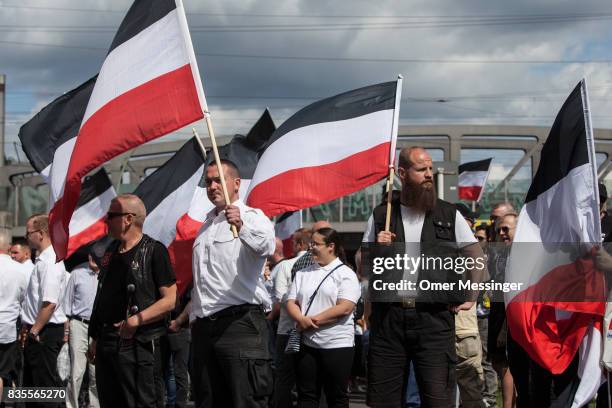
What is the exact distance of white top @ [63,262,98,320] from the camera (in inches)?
432

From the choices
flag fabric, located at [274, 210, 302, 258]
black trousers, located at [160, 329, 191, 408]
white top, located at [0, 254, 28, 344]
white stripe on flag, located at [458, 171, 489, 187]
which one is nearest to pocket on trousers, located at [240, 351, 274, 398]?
white top, located at [0, 254, 28, 344]

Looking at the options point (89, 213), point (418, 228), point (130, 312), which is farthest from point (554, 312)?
point (89, 213)

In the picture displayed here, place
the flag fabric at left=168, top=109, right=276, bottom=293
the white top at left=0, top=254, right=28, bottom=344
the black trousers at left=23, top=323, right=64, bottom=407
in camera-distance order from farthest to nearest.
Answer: the black trousers at left=23, top=323, right=64, bottom=407 → the white top at left=0, top=254, right=28, bottom=344 → the flag fabric at left=168, top=109, right=276, bottom=293

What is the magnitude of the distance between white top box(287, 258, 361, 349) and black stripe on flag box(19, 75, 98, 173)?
2.70 meters

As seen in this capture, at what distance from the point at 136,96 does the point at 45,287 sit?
3.39 meters

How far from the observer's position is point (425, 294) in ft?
21.6

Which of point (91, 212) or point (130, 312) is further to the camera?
point (91, 212)

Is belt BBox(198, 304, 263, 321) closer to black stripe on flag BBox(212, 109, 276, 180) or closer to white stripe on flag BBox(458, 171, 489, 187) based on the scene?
black stripe on flag BBox(212, 109, 276, 180)

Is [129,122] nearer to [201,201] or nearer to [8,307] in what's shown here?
[201,201]

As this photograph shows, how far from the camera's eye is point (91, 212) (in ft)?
39.4

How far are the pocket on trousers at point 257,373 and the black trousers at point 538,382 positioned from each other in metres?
2.00

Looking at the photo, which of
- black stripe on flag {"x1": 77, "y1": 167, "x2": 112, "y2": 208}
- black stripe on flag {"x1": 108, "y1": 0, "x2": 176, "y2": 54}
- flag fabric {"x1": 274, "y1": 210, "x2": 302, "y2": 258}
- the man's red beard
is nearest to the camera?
the man's red beard

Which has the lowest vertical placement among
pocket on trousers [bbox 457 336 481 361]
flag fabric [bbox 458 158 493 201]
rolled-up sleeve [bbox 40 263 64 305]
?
pocket on trousers [bbox 457 336 481 361]

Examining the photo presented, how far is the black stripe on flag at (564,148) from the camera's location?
277 inches
